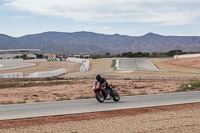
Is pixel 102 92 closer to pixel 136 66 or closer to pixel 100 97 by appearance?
pixel 100 97

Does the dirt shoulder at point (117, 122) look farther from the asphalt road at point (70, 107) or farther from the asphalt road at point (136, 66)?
the asphalt road at point (136, 66)

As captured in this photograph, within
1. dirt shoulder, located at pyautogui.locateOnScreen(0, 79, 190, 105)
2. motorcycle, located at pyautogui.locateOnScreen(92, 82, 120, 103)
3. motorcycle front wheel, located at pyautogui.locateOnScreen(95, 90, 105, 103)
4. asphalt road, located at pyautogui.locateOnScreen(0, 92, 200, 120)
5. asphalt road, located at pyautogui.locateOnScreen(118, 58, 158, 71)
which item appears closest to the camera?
asphalt road, located at pyautogui.locateOnScreen(0, 92, 200, 120)

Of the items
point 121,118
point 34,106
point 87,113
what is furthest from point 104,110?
point 34,106

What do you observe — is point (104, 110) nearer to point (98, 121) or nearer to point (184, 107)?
point (98, 121)

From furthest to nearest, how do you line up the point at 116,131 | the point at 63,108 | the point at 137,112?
1. the point at 63,108
2. the point at 137,112
3. the point at 116,131

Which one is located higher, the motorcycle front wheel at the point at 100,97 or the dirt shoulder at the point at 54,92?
the motorcycle front wheel at the point at 100,97

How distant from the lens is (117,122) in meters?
9.95

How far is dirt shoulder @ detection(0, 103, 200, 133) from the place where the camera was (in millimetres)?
9047

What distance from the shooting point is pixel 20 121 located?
10367 millimetres

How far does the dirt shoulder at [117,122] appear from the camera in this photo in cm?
905

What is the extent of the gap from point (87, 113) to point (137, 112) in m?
1.91

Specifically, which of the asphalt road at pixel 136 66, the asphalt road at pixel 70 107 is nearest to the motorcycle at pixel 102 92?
the asphalt road at pixel 70 107

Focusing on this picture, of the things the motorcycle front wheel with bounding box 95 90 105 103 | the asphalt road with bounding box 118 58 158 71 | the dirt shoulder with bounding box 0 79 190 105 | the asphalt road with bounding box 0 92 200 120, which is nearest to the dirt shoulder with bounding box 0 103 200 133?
the asphalt road with bounding box 0 92 200 120

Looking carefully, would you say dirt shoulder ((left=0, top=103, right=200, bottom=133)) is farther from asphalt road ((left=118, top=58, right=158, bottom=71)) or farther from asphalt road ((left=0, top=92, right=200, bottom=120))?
asphalt road ((left=118, top=58, right=158, bottom=71))
